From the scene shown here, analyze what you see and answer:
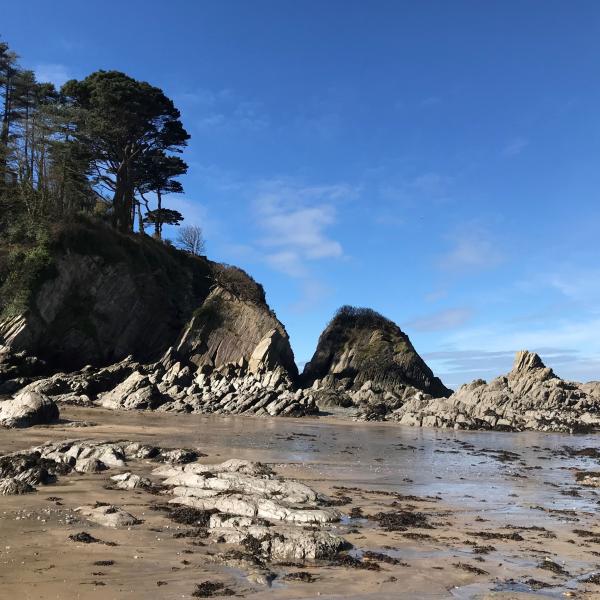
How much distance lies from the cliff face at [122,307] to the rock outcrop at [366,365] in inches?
154

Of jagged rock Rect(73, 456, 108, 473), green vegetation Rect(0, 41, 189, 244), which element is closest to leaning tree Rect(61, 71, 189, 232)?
green vegetation Rect(0, 41, 189, 244)

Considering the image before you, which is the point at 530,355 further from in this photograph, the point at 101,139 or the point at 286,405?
the point at 101,139

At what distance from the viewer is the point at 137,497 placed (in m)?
11.2

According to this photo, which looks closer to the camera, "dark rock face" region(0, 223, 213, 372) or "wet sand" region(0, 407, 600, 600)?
"wet sand" region(0, 407, 600, 600)

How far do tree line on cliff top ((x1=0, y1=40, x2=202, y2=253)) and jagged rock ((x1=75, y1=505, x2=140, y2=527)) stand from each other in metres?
37.1

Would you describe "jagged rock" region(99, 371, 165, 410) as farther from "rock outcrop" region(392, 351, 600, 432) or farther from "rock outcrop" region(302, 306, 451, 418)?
"rock outcrop" region(392, 351, 600, 432)

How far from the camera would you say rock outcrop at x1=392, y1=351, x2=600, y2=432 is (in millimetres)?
35844

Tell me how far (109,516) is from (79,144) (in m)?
45.8

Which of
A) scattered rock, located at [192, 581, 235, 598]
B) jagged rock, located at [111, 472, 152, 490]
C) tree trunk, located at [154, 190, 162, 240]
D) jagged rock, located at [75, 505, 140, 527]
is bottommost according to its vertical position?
scattered rock, located at [192, 581, 235, 598]

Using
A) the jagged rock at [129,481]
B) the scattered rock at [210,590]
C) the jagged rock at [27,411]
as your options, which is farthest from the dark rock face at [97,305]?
the scattered rock at [210,590]

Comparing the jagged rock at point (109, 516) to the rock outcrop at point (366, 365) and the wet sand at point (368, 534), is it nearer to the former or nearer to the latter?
the wet sand at point (368, 534)

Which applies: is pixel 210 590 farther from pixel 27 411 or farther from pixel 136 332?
pixel 136 332

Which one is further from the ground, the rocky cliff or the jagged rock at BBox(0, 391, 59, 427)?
the rocky cliff

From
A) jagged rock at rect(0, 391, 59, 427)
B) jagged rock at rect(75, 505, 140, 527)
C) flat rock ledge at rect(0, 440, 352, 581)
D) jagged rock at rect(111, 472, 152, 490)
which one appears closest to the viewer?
flat rock ledge at rect(0, 440, 352, 581)
